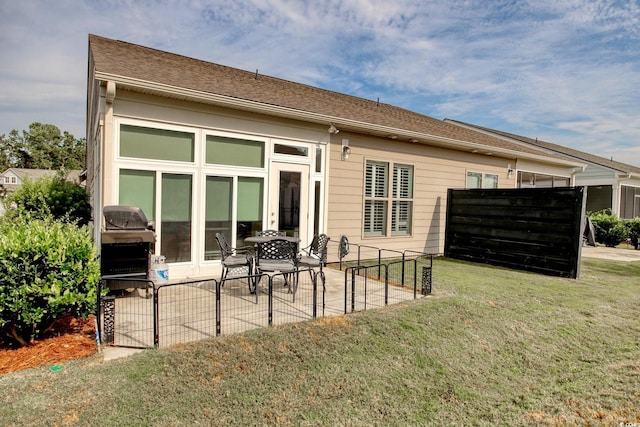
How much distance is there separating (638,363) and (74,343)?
5484 mm

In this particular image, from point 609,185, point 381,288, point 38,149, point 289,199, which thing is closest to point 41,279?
point 381,288

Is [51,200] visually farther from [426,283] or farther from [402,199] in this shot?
[426,283]

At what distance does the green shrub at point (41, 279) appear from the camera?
3133 millimetres

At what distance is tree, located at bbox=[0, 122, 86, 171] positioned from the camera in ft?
147

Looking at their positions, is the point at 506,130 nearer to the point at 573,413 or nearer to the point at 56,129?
the point at 573,413

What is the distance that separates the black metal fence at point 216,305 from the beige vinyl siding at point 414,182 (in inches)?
92.4

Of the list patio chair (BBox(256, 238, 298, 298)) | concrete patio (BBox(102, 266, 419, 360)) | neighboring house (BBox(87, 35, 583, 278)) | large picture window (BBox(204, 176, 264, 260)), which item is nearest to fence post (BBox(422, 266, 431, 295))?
concrete patio (BBox(102, 266, 419, 360))

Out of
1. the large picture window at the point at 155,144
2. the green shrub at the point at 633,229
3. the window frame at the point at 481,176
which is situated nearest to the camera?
the large picture window at the point at 155,144

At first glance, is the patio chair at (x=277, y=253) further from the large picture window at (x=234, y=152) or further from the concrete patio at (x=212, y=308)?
the large picture window at (x=234, y=152)

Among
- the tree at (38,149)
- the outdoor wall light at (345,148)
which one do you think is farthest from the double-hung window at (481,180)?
the tree at (38,149)

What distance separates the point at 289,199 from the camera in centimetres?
732

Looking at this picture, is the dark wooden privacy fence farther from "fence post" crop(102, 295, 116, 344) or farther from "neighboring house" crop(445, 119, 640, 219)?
"neighboring house" crop(445, 119, 640, 219)

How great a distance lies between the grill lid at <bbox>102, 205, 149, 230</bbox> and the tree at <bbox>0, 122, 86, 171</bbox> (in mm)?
48944

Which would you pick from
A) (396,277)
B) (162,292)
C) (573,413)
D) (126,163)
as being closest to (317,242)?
(396,277)
